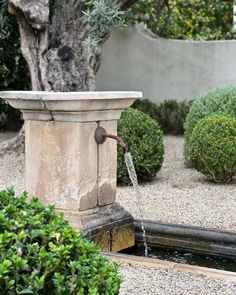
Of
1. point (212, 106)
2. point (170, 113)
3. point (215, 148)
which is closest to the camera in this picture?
point (215, 148)

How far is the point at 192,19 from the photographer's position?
51.2 feet

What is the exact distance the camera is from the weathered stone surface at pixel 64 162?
5.19 m

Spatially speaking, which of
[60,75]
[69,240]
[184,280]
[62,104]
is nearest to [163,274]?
[184,280]

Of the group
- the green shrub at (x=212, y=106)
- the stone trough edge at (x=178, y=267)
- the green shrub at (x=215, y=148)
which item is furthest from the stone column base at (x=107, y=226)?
the green shrub at (x=212, y=106)

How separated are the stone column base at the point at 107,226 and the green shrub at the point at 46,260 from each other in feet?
7.49

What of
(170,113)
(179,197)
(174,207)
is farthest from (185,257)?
(170,113)

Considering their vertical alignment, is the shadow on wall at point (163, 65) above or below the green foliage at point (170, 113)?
above

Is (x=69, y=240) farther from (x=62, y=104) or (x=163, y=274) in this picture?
(x=62, y=104)

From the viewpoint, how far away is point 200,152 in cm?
803

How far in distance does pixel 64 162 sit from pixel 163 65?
883cm

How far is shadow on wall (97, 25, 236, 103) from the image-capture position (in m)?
13.2

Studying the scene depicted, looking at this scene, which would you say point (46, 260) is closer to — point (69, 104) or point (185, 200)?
point (69, 104)

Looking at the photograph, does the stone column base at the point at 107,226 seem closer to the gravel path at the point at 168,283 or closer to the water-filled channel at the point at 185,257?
the water-filled channel at the point at 185,257

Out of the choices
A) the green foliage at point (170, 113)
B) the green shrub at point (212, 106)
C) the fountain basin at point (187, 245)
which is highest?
the green shrub at point (212, 106)
